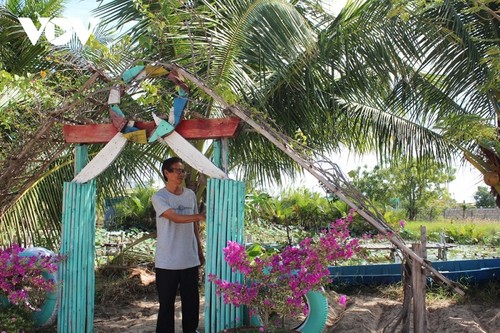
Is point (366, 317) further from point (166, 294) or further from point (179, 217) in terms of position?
point (179, 217)

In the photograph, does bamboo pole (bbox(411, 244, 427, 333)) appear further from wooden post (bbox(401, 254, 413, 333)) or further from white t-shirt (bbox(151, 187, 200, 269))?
white t-shirt (bbox(151, 187, 200, 269))

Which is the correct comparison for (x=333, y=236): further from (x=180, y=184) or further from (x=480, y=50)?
(x=480, y=50)

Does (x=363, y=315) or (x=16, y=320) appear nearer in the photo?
(x=16, y=320)

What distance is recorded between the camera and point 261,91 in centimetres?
698

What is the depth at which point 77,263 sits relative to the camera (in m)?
5.64

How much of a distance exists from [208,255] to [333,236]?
1119mm

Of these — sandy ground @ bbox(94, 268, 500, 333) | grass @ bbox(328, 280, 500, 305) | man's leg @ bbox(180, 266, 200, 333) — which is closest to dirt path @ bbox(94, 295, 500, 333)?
sandy ground @ bbox(94, 268, 500, 333)

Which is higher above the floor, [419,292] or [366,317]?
[419,292]

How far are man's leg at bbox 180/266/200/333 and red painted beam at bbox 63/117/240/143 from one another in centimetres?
117

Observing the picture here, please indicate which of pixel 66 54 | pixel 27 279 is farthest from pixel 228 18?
pixel 27 279

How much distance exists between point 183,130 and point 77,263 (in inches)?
64.0

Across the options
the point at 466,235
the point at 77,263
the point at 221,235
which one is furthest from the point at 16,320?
the point at 466,235

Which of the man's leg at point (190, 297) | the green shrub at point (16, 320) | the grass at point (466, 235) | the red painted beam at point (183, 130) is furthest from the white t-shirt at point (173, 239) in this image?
the grass at point (466, 235)

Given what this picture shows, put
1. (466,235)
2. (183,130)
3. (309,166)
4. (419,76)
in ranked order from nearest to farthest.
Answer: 1. (309,166)
2. (183,130)
3. (419,76)
4. (466,235)
